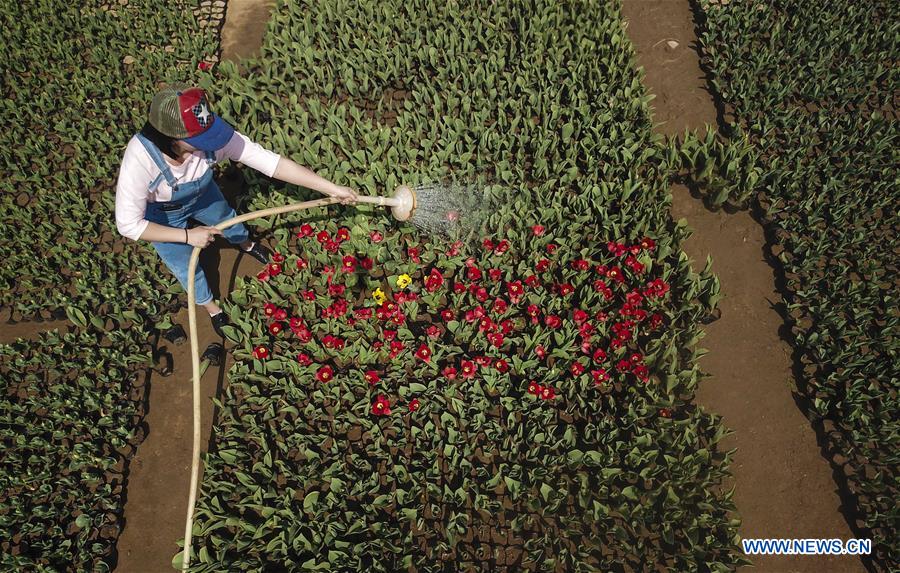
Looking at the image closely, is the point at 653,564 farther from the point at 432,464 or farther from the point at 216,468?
the point at 216,468

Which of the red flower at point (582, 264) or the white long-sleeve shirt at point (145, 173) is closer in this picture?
the white long-sleeve shirt at point (145, 173)

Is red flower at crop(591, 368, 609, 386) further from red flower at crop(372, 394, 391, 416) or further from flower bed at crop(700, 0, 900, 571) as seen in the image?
flower bed at crop(700, 0, 900, 571)

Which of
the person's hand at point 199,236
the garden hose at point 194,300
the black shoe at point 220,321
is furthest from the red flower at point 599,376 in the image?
the black shoe at point 220,321

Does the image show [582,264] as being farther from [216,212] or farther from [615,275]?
[216,212]

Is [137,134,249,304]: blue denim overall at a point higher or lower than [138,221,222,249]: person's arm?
higher

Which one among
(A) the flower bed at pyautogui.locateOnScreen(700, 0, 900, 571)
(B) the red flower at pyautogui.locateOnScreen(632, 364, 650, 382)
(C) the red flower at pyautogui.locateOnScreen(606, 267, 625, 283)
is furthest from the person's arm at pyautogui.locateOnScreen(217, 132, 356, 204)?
(A) the flower bed at pyautogui.locateOnScreen(700, 0, 900, 571)

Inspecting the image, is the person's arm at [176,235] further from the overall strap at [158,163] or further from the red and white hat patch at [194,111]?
the red and white hat patch at [194,111]
